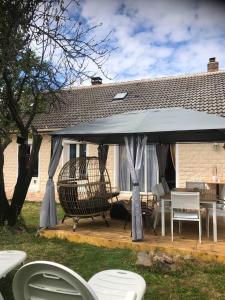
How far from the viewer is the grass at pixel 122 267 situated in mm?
4754

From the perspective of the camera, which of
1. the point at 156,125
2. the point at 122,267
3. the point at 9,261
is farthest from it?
the point at 156,125

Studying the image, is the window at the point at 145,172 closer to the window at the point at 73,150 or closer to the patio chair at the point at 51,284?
the window at the point at 73,150

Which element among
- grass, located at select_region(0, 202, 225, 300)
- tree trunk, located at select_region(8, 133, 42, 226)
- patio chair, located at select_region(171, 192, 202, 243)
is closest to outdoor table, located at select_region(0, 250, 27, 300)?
grass, located at select_region(0, 202, 225, 300)

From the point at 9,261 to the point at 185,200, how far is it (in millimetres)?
3836

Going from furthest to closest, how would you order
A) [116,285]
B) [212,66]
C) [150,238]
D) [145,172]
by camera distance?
[212,66] < [145,172] < [150,238] < [116,285]

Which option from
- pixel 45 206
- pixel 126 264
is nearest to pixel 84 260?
pixel 126 264

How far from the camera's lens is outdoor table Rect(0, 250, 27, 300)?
4.06m

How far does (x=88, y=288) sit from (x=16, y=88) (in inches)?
295

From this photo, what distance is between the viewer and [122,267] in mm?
5734

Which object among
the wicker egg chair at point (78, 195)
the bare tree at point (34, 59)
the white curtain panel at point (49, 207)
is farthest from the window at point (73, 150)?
the white curtain panel at point (49, 207)

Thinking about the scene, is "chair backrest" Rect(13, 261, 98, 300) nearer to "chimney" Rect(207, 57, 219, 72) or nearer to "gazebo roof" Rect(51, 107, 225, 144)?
"gazebo roof" Rect(51, 107, 225, 144)

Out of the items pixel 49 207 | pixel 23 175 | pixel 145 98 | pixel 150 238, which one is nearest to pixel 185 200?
pixel 150 238

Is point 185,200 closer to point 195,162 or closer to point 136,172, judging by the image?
point 136,172

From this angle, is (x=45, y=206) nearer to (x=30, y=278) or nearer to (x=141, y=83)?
(x=30, y=278)
